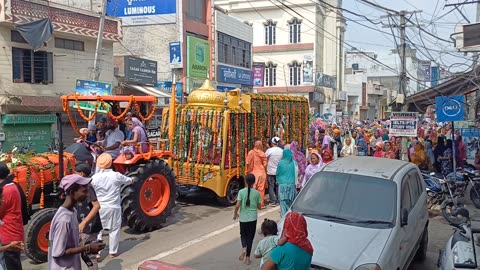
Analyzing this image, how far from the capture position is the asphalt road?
668cm

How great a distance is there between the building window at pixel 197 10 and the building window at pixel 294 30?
1952cm

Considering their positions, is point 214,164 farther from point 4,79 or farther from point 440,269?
point 4,79

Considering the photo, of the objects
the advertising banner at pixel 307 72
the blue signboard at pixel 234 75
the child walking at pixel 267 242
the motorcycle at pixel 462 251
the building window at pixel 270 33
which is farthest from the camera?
the building window at pixel 270 33

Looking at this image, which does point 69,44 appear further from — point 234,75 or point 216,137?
point 234,75

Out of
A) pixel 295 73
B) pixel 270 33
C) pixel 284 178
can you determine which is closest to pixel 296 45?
pixel 295 73

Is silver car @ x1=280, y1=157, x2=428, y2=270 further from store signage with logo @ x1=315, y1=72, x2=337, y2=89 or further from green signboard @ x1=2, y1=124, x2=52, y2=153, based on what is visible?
store signage with logo @ x1=315, y1=72, x2=337, y2=89

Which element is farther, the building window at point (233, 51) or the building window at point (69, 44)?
the building window at point (233, 51)

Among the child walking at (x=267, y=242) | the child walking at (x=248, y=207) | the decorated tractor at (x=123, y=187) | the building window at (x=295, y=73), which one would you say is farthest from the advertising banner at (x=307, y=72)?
the child walking at (x=267, y=242)

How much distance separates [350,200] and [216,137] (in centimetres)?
493

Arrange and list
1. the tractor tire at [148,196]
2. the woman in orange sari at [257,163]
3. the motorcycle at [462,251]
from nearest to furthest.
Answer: the motorcycle at [462,251]
the tractor tire at [148,196]
the woman in orange sari at [257,163]

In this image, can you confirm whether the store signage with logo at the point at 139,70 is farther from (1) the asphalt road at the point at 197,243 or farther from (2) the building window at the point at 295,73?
(2) the building window at the point at 295,73

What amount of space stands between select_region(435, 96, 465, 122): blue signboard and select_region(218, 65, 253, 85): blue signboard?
1994 cm

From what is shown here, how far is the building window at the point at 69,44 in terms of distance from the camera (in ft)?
63.4

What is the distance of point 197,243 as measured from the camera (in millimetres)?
7668
